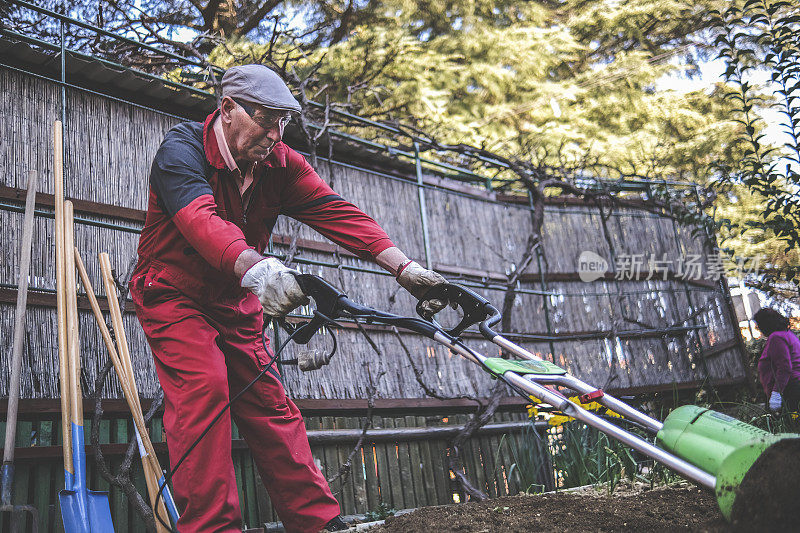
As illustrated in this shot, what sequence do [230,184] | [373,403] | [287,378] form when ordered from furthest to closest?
[373,403], [287,378], [230,184]

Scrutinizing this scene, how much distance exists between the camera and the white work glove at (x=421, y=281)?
8.28 ft

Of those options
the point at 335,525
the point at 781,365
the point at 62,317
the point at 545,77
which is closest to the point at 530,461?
the point at 335,525

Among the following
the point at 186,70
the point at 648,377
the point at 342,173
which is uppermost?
the point at 186,70

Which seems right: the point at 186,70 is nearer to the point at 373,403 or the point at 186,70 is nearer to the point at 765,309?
the point at 373,403

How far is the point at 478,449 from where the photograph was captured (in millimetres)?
5531

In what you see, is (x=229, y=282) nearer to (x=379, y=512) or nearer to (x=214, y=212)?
(x=214, y=212)

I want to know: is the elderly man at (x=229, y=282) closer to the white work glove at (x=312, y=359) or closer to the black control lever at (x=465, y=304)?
the black control lever at (x=465, y=304)

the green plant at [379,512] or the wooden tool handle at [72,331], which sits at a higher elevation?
the wooden tool handle at [72,331]

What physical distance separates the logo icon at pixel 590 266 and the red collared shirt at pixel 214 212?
16.5 feet

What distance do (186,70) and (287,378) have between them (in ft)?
9.74

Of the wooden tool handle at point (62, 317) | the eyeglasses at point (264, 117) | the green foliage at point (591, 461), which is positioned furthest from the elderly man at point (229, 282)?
the green foliage at point (591, 461)

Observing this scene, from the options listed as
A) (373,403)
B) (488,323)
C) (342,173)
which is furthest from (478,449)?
(488,323)

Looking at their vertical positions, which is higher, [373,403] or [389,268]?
[389,268]

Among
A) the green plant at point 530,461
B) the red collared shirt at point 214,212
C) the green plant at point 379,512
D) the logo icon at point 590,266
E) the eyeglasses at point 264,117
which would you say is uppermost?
the logo icon at point 590,266
